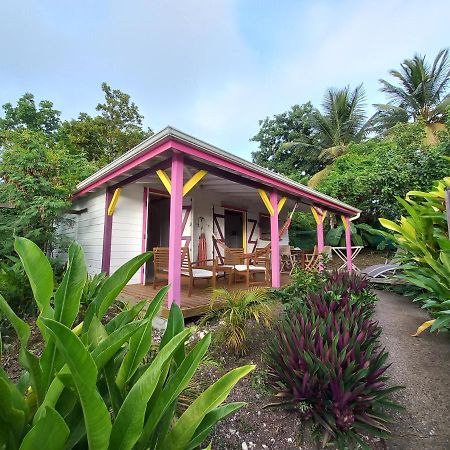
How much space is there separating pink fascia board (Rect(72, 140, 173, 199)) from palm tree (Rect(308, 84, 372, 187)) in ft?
52.6

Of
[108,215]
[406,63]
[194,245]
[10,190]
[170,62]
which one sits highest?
[406,63]

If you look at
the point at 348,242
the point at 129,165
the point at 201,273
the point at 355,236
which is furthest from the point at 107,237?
the point at 355,236

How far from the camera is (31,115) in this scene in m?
14.5

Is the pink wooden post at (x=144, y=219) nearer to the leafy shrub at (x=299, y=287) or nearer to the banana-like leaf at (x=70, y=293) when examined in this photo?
the leafy shrub at (x=299, y=287)

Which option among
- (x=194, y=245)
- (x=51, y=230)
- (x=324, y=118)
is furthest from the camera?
(x=324, y=118)

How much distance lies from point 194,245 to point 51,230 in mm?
3290

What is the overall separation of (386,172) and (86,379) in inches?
539

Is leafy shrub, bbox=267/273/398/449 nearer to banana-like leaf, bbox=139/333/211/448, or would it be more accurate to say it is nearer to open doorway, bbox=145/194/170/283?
banana-like leaf, bbox=139/333/211/448

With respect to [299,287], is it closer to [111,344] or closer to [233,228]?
[111,344]

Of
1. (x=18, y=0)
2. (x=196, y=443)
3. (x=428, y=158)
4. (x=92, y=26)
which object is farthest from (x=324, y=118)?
(x=196, y=443)

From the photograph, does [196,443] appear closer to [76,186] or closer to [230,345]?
[230,345]

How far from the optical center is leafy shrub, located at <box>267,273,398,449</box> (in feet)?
6.77

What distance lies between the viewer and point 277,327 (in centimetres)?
288

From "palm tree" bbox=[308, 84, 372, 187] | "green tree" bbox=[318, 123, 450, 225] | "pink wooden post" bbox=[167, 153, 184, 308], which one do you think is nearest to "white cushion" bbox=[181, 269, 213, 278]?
"pink wooden post" bbox=[167, 153, 184, 308]
